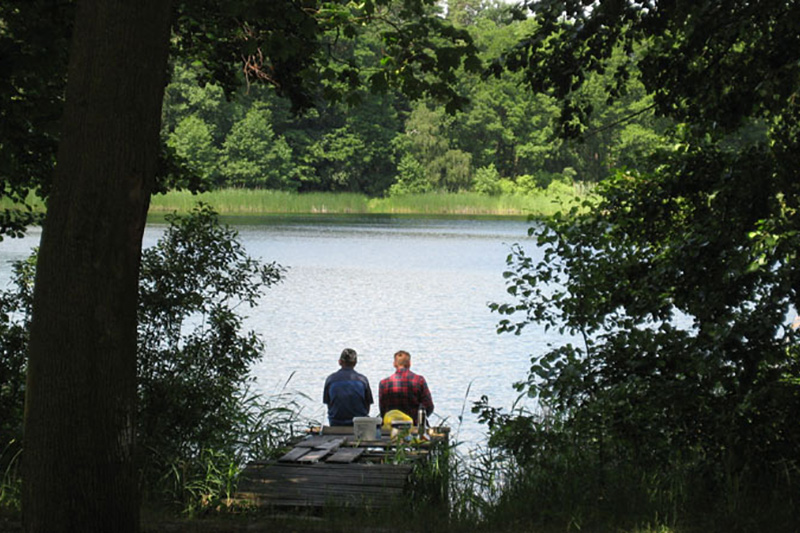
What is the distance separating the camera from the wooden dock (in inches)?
257

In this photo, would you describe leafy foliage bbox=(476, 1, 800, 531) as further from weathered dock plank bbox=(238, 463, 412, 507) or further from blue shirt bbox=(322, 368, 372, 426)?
blue shirt bbox=(322, 368, 372, 426)

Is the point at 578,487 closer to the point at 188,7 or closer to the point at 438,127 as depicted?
the point at 188,7

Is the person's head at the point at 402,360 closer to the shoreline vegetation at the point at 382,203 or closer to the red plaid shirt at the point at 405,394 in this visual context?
the red plaid shirt at the point at 405,394

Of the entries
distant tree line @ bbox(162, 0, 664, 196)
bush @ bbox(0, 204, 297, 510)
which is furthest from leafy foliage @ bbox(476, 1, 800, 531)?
distant tree line @ bbox(162, 0, 664, 196)

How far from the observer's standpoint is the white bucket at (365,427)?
8352mm

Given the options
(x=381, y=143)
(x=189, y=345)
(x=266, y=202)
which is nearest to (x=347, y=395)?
(x=189, y=345)

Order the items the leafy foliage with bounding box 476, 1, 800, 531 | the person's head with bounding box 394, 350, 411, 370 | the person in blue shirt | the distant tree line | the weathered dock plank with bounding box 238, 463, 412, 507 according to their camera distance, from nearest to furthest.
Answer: the leafy foliage with bounding box 476, 1, 800, 531, the weathered dock plank with bounding box 238, 463, 412, 507, the person in blue shirt, the person's head with bounding box 394, 350, 411, 370, the distant tree line

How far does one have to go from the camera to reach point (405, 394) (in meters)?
9.55

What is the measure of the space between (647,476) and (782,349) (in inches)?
52.6

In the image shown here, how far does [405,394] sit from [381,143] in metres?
66.9

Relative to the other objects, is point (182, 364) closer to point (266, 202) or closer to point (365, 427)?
point (365, 427)

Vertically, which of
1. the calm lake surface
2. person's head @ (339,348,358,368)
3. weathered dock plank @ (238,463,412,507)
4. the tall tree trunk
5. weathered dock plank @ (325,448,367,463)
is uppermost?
the tall tree trunk

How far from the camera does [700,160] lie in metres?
6.72

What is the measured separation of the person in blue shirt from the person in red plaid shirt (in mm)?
188
